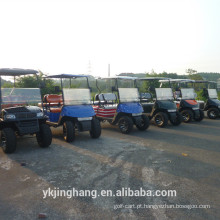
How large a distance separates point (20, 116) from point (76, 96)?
2129mm

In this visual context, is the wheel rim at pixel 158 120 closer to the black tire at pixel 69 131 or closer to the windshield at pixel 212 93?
the black tire at pixel 69 131

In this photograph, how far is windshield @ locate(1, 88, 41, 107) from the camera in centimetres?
634

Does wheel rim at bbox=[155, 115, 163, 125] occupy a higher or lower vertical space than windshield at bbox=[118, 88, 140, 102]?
lower

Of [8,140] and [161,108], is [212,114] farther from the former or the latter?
[8,140]

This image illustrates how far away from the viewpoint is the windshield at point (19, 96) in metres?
6.34

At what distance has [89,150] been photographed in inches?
238

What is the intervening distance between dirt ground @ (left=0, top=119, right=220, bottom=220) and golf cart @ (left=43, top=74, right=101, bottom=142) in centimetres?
39

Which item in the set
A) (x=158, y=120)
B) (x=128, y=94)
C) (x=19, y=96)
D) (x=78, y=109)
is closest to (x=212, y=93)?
(x=158, y=120)

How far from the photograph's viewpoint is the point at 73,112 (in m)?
7.04

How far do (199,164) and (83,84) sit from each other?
4.63m

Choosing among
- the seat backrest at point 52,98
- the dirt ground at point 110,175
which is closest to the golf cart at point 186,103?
the dirt ground at point 110,175

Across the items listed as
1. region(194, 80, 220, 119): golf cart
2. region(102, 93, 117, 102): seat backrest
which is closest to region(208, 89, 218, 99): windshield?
region(194, 80, 220, 119): golf cart

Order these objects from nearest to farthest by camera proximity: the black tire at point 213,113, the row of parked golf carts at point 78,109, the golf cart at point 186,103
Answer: the row of parked golf carts at point 78,109 → the golf cart at point 186,103 → the black tire at point 213,113

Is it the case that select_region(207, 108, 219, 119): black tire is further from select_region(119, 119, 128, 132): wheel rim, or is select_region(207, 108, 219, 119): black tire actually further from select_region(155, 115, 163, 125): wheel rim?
select_region(119, 119, 128, 132): wheel rim
